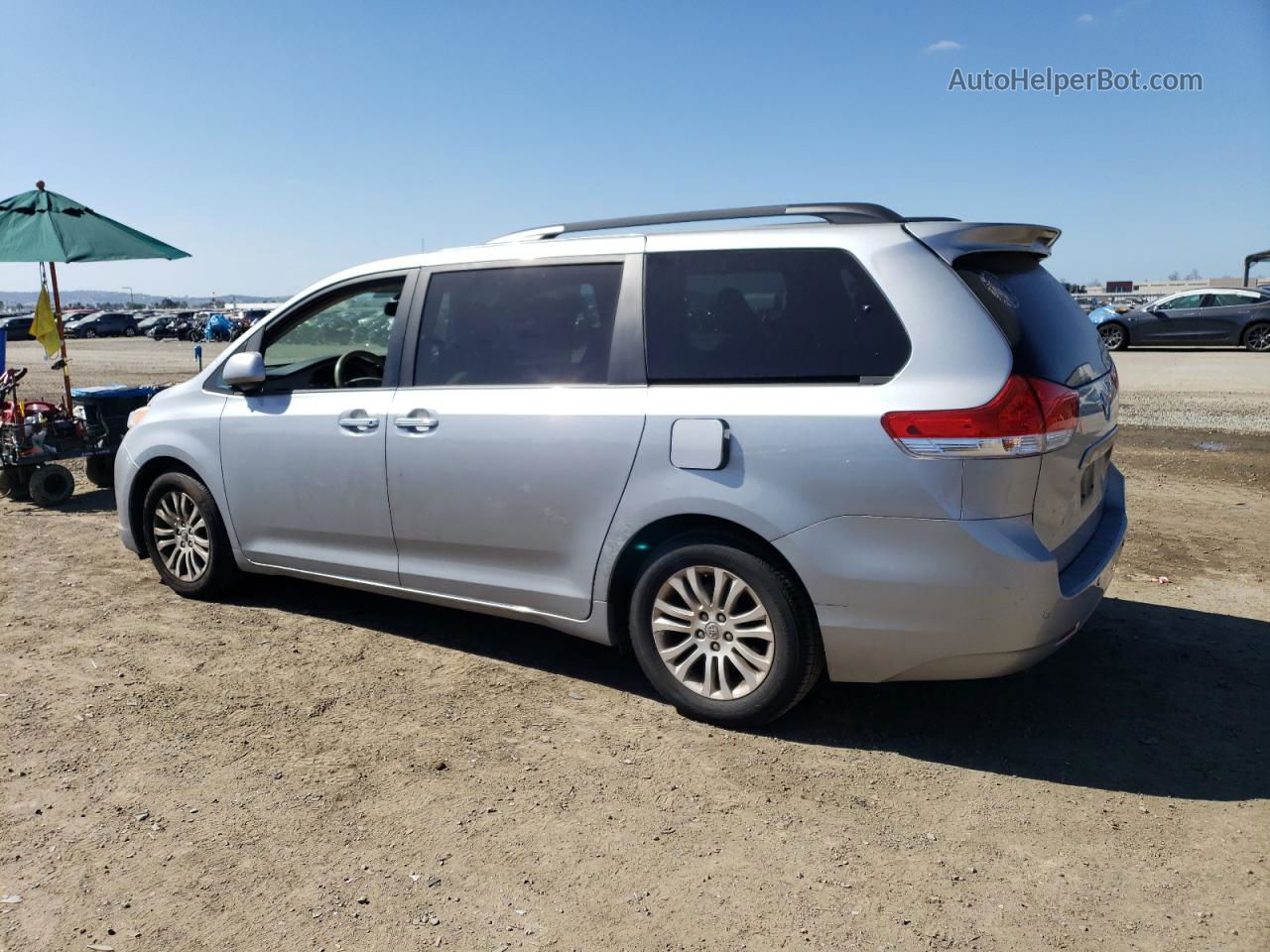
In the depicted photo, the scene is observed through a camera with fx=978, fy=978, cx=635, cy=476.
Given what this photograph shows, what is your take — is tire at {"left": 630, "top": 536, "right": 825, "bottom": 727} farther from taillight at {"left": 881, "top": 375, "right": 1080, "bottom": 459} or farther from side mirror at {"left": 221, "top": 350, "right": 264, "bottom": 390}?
side mirror at {"left": 221, "top": 350, "right": 264, "bottom": 390}

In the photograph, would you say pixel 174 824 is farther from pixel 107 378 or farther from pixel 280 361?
pixel 107 378

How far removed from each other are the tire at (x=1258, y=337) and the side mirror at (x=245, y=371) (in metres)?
23.1

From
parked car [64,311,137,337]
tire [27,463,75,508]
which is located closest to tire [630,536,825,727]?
tire [27,463,75,508]

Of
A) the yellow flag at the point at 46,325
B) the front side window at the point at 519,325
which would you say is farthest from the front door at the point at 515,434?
the yellow flag at the point at 46,325

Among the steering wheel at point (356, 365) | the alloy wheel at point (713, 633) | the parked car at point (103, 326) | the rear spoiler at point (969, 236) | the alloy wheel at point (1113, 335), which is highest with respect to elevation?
the parked car at point (103, 326)

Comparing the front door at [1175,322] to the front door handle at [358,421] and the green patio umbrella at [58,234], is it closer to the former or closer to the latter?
the green patio umbrella at [58,234]

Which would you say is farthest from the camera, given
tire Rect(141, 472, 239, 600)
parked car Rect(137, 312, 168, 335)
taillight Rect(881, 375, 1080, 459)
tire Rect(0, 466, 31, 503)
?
parked car Rect(137, 312, 168, 335)

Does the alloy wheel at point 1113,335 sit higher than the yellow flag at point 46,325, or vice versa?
the yellow flag at point 46,325

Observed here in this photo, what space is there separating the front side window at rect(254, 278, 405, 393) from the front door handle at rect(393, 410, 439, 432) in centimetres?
47

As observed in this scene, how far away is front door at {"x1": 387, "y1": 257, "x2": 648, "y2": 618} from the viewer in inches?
154

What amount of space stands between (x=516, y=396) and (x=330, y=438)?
1090 mm

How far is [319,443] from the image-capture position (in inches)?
184

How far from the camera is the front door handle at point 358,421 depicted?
450 centimetres

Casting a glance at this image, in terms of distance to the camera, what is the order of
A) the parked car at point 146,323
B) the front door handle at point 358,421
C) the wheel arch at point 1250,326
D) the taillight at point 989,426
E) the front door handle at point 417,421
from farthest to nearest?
1. the parked car at point 146,323
2. the wheel arch at point 1250,326
3. the front door handle at point 358,421
4. the front door handle at point 417,421
5. the taillight at point 989,426
